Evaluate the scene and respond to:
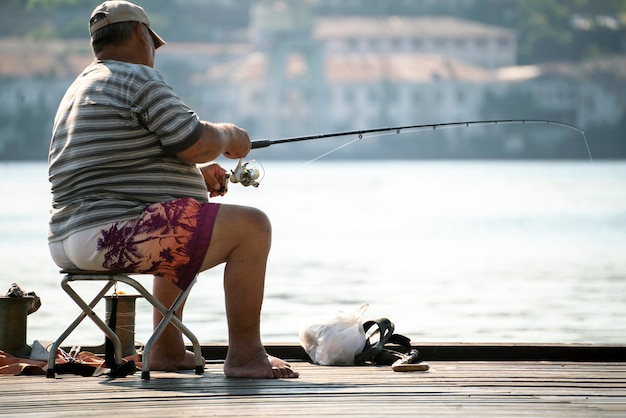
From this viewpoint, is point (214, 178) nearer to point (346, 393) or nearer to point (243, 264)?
point (243, 264)

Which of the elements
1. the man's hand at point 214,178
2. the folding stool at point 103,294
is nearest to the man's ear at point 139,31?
the man's hand at point 214,178

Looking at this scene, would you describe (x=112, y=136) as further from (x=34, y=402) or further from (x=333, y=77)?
(x=333, y=77)

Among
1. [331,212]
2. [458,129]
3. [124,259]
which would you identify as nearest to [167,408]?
[124,259]

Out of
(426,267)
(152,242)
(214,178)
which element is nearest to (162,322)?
(152,242)

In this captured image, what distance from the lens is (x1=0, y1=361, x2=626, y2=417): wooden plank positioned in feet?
7.13

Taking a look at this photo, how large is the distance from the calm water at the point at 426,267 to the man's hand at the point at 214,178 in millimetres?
2268

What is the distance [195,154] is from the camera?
248 centimetres

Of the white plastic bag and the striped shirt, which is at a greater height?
the striped shirt

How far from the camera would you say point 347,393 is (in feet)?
7.80

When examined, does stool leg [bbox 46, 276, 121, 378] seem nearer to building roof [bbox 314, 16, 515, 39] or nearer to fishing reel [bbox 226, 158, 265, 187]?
fishing reel [bbox 226, 158, 265, 187]

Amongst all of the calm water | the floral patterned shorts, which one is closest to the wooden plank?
the floral patterned shorts

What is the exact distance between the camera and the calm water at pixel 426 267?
686 cm

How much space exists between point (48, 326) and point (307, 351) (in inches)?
155

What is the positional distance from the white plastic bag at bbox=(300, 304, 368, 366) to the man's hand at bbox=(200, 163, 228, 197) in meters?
0.39
